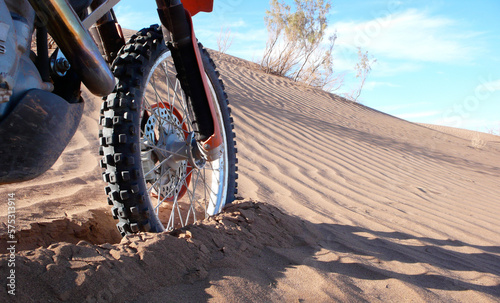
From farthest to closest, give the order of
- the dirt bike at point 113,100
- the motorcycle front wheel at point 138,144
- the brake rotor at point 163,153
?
1. the brake rotor at point 163,153
2. the motorcycle front wheel at point 138,144
3. the dirt bike at point 113,100

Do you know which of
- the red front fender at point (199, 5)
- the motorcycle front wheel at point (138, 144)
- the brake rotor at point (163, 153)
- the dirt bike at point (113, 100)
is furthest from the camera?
the brake rotor at point (163, 153)

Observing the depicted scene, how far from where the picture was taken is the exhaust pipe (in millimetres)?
1203

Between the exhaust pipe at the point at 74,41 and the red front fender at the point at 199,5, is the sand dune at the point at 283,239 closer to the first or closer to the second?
the exhaust pipe at the point at 74,41

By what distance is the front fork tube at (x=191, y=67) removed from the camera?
1.61m

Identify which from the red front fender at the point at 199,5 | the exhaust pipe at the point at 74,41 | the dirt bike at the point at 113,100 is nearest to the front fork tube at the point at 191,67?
the dirt bike at the point at 113,100

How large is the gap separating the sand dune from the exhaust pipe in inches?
23.9

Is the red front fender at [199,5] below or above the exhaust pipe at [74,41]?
above

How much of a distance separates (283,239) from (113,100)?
1056 millimetres

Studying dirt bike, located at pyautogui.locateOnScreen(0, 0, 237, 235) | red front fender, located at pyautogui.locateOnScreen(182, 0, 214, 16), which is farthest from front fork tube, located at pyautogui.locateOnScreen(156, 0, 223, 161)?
red front fender, located at pyautogui.locateOnScreen(182, 0, 214, 16)

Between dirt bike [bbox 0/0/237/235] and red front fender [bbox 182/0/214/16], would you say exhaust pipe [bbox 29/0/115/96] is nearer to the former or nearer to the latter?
dirt bike [bbox 0/0/237/235]

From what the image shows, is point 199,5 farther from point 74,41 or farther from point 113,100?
point 74,41

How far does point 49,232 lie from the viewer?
1851mm

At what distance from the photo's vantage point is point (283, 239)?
1.91 m

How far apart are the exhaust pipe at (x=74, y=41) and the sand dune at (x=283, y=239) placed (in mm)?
606
